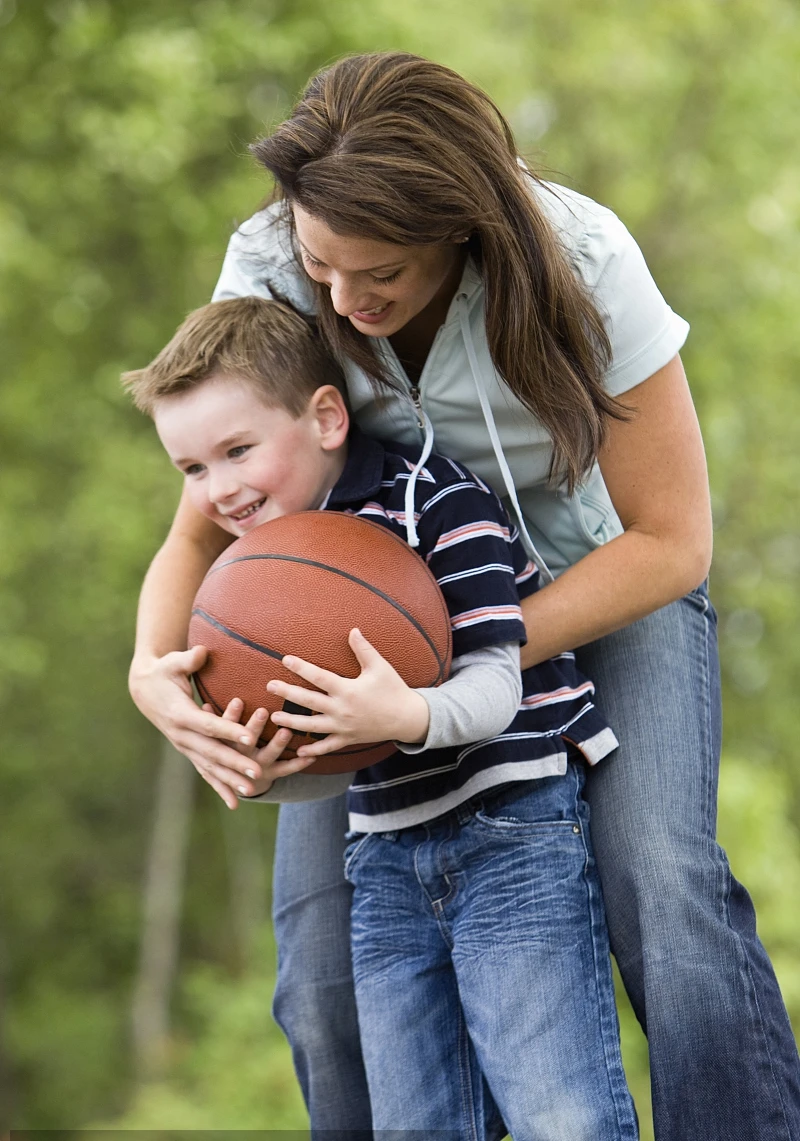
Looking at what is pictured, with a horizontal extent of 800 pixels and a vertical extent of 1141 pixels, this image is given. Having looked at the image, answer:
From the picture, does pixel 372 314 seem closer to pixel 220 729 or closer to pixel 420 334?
pixel 420 334

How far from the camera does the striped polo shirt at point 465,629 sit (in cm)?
254

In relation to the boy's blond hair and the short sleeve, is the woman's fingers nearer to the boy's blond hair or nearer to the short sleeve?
the boy's blond hair

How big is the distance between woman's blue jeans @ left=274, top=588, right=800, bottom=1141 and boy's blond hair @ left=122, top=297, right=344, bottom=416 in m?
0.90

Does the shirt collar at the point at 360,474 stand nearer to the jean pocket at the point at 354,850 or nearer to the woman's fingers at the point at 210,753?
the woman's fingers at the point at 210,753

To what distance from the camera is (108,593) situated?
1462 centimetres

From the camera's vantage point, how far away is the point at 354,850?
2.88 meters

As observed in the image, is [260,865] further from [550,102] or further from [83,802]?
[550,102]

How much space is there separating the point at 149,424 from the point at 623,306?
11.5 meters

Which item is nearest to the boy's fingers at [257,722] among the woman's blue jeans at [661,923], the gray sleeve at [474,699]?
the gray sleeve at [474,699]

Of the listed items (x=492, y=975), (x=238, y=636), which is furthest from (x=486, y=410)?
(x=492, y=975)

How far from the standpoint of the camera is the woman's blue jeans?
2520 millimetres

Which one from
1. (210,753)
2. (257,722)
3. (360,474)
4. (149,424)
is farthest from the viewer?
(149,424)

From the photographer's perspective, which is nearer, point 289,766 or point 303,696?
point 303,696

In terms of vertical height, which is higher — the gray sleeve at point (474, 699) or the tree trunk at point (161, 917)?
the gray sleeve at point (474, 699)
